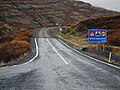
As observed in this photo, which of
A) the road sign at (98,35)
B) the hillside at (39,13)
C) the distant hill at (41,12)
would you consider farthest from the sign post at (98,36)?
the distant hill at (41,12)

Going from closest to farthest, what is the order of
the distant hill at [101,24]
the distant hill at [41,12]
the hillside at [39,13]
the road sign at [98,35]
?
the road sign at [98,35], the distant hill at [101,24], the hillside at [39,13], the distant hill at [41,12]

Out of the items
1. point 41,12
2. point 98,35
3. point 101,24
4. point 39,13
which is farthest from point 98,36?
point 41,12

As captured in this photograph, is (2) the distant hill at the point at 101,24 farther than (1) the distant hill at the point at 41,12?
No

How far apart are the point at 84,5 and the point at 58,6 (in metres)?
27.8

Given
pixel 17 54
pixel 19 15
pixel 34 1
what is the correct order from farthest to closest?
pixel 34 1, pixel 19 15, pixel 17 54

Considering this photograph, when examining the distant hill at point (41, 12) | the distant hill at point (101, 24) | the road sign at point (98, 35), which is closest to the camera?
the road sign at point (98, 35)

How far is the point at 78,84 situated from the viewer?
9875mm

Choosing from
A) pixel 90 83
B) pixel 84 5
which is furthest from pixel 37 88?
pixel 84 5

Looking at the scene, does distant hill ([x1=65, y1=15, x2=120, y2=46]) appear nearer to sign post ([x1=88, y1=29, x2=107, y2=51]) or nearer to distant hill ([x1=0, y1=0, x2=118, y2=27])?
sign post ([x1=88, y1=29, x2=107, y2=51])

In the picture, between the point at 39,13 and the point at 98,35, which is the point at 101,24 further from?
the point at 39,13

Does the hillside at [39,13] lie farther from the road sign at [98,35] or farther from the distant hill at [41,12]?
the road sign at [98,35]

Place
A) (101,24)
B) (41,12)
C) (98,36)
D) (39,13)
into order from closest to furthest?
1. (98,36)
2. (101,24)
3. (39,13)
4. (41,12)

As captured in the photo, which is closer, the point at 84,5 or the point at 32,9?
the point at 32,9

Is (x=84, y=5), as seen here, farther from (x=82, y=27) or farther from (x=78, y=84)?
(x=78, y=84)
